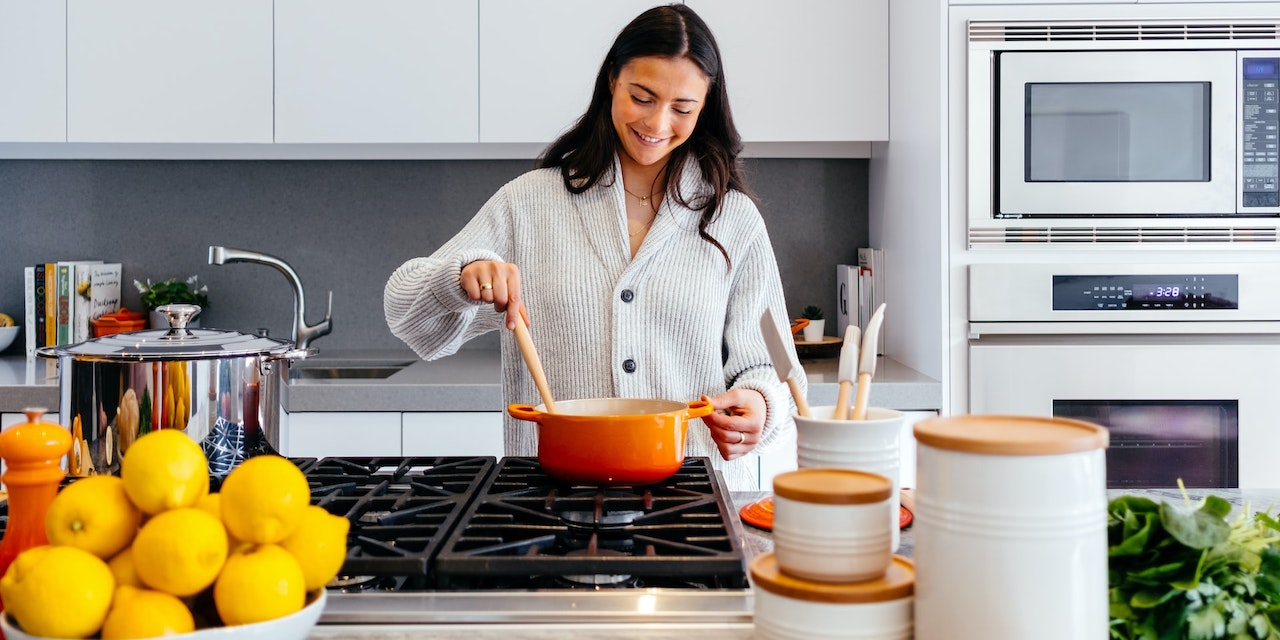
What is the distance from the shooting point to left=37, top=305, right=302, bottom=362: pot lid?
3.58ft

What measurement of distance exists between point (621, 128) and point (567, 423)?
64 centimetres

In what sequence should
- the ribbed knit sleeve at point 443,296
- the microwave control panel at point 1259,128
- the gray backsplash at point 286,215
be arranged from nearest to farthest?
1. the ribbed knit sleeve at point 443,296
2. the microwave control panel at point 1259,128
3. the gray backsplash at point 286,215

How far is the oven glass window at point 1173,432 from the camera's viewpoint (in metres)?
2.15

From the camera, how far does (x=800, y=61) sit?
2.48 metres

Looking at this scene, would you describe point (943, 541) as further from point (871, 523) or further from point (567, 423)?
point (567, 423)

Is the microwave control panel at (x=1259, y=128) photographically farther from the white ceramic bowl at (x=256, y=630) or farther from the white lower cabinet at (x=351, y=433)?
the white ceramic bowl at (x=256, y=630)

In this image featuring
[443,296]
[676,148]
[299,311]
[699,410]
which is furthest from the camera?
[299,311]

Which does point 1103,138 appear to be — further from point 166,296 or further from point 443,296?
point 166,296

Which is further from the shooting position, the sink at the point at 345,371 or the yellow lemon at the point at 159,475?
the sink at the point at 345,371

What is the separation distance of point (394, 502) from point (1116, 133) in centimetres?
175

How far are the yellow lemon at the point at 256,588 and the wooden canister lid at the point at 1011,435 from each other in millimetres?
396

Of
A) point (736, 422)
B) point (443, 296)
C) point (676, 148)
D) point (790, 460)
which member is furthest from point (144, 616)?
point (790, 460)

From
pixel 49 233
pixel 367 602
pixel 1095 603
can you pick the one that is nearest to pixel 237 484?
pixel 367 602

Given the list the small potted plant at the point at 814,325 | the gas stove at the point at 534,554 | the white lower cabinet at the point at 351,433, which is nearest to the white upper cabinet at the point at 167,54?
the white lower cabinet at the point at 351,433
